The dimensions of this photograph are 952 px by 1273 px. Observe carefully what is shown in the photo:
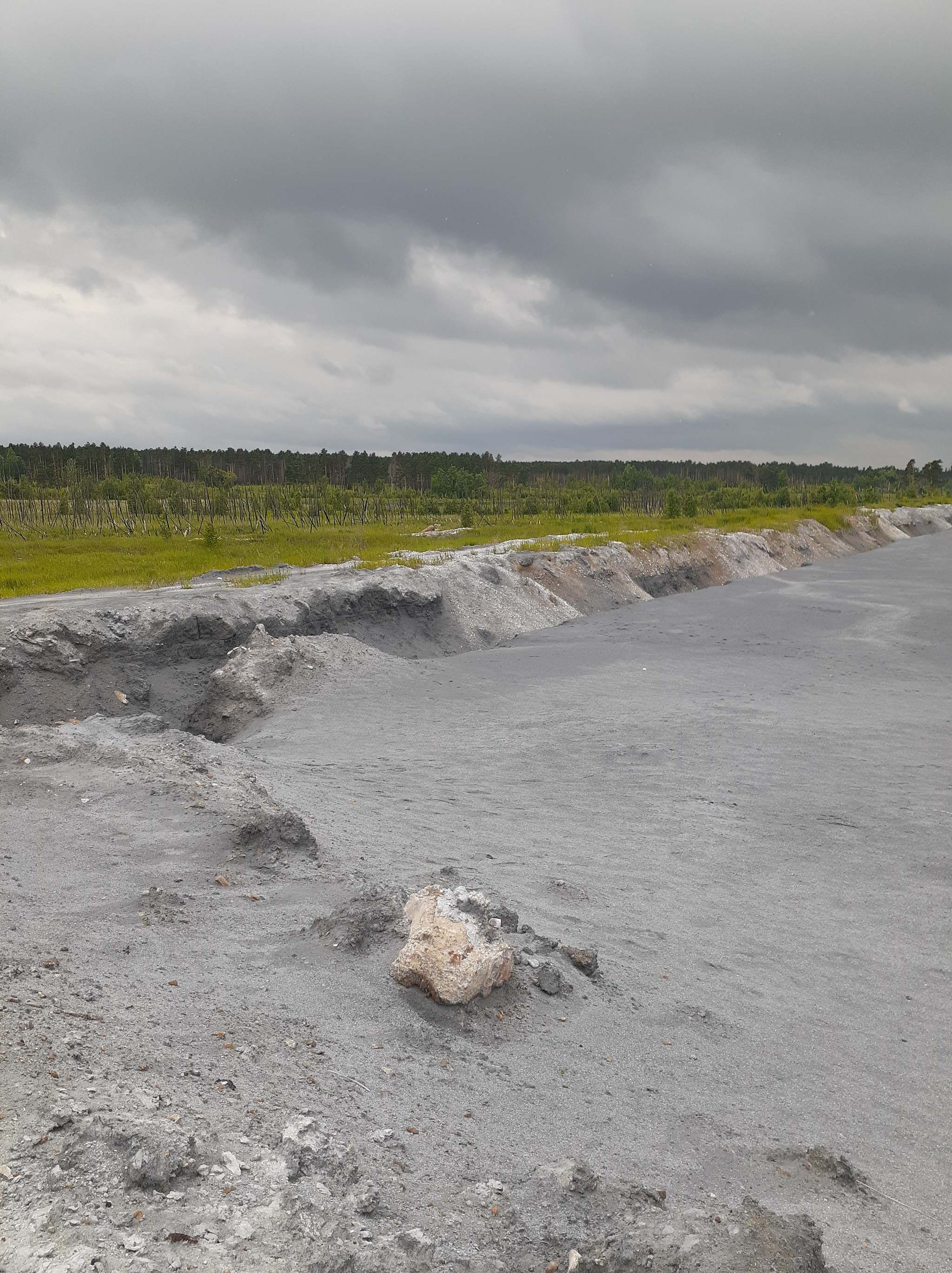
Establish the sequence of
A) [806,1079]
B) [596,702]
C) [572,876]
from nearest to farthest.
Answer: [806,1079] < [572,876] < [596,702]

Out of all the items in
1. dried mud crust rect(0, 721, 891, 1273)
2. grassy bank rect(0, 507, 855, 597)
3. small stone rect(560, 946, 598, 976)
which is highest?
grassy bank rect(0, 507, 855, 597)

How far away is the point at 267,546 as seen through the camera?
39.4 metres

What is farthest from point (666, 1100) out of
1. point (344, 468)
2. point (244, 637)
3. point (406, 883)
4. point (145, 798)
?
point (344, 468)

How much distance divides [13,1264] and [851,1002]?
19.2 feet

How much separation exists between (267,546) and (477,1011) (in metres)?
36.3

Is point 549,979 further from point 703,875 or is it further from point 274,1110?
point 703,875

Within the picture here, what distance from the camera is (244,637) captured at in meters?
18.5

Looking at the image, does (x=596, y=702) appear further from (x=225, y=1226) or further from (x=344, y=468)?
(x=344, y=468)

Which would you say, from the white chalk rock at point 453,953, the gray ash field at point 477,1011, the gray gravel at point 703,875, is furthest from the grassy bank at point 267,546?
the white chalk rock at point 453,953

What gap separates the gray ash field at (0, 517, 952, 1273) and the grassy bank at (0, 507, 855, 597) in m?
17.0

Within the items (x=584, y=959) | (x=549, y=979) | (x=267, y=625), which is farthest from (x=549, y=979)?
(x=267, y=625)

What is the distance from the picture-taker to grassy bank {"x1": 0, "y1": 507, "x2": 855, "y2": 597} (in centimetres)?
2811

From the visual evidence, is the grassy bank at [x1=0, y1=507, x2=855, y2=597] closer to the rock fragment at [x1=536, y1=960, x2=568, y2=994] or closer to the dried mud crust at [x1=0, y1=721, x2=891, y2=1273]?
the dried mud crust at [x1=0, y1=721, x2=891, y2=1273]

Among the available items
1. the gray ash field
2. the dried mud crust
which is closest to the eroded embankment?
the gray ash field
